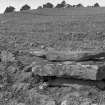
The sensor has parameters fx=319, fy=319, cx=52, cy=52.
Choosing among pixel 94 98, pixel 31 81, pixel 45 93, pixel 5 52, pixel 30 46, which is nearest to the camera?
pixel 94 98

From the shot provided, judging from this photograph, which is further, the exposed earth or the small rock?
the small rock

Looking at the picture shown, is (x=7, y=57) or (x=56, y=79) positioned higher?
(x=7, y=57)

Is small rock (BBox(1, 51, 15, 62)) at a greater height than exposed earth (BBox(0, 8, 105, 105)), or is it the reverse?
small rock (BBox(1, 51, 15, 62))

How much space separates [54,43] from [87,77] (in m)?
4.96

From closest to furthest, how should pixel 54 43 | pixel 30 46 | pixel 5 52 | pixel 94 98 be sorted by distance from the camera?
1. pixel 94 98
2. pixel 5 52
3. pixel 30 46
4. pixel 54 43

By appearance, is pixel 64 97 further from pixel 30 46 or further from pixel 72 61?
pixel 30 46

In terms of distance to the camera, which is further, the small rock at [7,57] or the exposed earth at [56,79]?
the small rock at [7,57]

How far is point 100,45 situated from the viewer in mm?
11266

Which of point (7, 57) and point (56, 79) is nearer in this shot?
point (56, 79)

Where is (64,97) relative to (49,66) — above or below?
below

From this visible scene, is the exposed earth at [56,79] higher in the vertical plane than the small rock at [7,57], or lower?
lower

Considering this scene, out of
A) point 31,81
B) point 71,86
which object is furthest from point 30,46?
point 71,86

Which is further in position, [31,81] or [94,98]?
[31,81]

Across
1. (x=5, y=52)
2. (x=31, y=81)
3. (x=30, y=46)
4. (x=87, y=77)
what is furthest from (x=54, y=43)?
(x=87, y=77)
